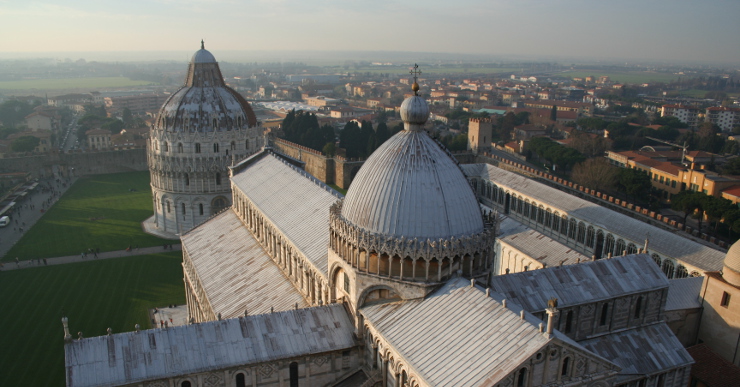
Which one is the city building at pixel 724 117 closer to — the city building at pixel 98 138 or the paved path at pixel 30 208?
the city building at pixel 98 138

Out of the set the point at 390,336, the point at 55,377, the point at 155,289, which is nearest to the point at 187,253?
the point at 155,289

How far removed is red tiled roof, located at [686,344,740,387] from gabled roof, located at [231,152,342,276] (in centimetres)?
2259

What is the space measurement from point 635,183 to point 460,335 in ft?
235

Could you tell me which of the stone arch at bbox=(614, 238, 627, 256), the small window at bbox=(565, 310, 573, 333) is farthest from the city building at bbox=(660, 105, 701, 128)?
the small window at bbox=(565, 310, 573, 333)

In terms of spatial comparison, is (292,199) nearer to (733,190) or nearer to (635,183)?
(635,183)

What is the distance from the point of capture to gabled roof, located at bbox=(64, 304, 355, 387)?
2030 cm

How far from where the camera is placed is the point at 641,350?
27.8m

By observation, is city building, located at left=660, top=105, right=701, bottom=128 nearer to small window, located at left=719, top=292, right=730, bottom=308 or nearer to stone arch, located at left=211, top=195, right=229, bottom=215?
stone arch, located at left=211, top=195, right=229, bottom=215

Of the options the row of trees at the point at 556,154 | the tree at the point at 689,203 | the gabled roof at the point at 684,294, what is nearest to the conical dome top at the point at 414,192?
the gabled roof at the point at 684,294

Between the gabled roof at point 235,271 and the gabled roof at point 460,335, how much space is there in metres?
11.6

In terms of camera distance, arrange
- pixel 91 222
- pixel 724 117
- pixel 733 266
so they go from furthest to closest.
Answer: pixel 724 117 < pixel 91 222 < pixel 733 266

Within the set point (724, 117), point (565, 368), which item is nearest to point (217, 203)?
point (565, 368)

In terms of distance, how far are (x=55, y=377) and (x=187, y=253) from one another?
14.2 meters

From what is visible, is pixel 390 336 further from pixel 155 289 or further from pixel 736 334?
pixel 155 289
